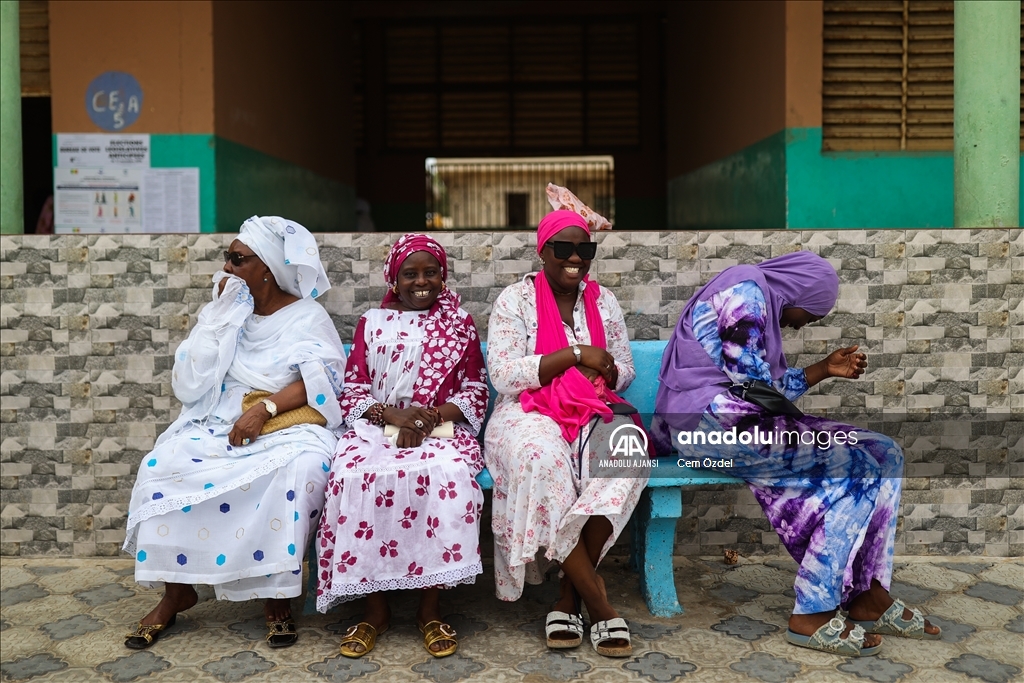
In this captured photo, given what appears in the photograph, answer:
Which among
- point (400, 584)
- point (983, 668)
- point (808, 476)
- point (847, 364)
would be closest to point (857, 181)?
point (847, 364)

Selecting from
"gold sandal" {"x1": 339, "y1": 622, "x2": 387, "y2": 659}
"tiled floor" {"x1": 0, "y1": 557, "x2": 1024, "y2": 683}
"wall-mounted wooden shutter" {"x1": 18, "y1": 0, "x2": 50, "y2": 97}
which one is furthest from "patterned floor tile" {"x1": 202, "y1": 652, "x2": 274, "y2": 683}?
"wall-mounted wooden shutter" {"x1": 18, "y1": 0, "x2": 50, "y2": 97}

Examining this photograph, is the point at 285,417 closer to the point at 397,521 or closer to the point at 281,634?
the point at 397,521

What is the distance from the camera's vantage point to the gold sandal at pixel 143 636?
3172mm

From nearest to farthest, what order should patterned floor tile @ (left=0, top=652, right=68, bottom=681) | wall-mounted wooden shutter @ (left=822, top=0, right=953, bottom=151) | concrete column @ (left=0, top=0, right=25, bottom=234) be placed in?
patterned floor tile @ (left=0, top=652, right=68, bottom=681) → concrete column @ (left=0, top=0, right=25, bottom=234) → wall-mounted wooden shutter @ (left=822, top=0, right=953, bottom=151)

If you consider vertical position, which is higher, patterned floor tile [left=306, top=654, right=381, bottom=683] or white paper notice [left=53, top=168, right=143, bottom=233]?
white paper notice [left=53, top=168, right=143, bottom=233]

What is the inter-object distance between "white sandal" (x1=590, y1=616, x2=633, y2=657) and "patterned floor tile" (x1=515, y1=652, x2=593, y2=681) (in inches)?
3.3

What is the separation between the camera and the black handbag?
3.21 m

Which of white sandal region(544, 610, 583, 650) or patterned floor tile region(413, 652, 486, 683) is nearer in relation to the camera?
patterned floor tile region(413, 652, 486, 683)

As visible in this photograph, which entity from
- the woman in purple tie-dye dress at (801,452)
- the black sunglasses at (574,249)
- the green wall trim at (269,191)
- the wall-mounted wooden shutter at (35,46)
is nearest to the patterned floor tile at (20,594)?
the black sunglasses at (574,249)

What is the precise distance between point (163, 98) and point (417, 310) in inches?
147

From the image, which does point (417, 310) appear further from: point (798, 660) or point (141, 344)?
point (798, 660)

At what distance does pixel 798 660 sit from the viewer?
118 inches

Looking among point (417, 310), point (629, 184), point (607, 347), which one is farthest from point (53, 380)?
point (629, 184)

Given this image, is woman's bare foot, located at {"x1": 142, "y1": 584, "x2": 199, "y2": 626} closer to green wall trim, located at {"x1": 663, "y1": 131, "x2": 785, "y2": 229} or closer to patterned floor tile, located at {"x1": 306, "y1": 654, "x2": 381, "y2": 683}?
patterned floor tile, located at {"x1": 306, "y1": 654, "x2": 381, "y2": 683}
